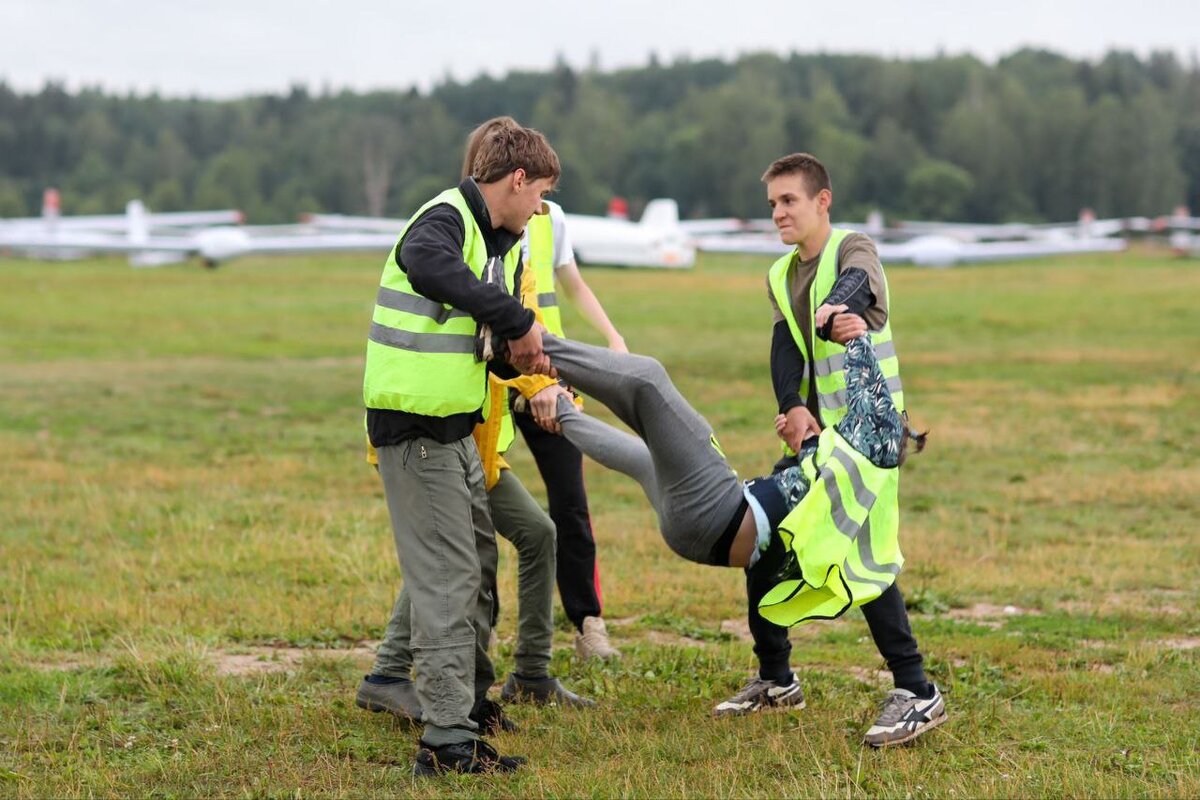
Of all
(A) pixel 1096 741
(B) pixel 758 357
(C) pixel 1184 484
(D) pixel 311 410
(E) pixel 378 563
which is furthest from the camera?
(B) pixel 758 357

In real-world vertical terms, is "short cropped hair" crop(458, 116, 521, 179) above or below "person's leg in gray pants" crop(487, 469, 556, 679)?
above

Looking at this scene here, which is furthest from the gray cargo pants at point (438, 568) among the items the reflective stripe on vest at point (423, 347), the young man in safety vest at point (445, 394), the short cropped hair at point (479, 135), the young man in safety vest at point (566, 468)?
the young man in safety vest at point (566, 468)

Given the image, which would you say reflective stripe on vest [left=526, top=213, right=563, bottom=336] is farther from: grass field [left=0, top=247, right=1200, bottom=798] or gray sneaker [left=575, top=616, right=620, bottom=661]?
grass field [left=0, top=247, right=1200, bottom=798]

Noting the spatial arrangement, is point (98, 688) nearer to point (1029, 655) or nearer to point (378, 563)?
point (378, 563)

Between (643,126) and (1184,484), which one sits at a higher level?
(643,126)

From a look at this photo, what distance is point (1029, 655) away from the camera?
695cm

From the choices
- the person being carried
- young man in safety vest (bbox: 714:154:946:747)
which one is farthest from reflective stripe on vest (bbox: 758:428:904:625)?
young man in safety vest (bbox: 714:154:946:747)

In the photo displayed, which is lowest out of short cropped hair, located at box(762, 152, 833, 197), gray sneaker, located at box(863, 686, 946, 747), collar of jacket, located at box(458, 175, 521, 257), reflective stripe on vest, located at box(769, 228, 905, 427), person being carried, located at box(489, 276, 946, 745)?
gray sneaker, located at box(863, 686, 946, 747)

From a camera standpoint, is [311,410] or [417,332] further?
[311,410]

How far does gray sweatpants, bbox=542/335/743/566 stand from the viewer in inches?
191

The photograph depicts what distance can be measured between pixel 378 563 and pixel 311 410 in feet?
31.4

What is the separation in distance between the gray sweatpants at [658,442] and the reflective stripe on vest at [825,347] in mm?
960

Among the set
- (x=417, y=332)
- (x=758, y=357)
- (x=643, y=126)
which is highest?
(x=643, y=126)

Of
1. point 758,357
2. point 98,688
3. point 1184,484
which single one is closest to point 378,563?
point 98,688
